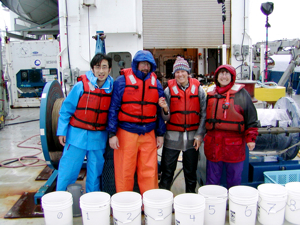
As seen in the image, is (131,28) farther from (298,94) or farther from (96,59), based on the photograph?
(298,94)

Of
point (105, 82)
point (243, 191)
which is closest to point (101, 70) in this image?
point (105, 82)

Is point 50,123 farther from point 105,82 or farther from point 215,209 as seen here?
point 215,209

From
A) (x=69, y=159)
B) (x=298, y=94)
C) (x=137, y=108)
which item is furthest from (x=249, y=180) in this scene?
(x=298, y=94)

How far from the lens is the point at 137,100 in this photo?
9.37ft

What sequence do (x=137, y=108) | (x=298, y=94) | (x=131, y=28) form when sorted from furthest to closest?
1. (x=298, y=94)
2. (x=131, y=28)
3. (x=137, y=108)

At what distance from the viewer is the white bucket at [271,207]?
2455 mm

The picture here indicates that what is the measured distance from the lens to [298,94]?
1496 centimetres

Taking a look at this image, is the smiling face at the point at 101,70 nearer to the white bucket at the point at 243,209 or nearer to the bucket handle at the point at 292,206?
the white bucket at the point at 243,209

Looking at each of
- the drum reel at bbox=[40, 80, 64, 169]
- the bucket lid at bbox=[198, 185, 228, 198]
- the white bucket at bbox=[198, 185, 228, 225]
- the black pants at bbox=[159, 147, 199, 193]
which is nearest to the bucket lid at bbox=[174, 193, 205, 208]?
the white bucket at bbox=[198, 185, 228, 225]

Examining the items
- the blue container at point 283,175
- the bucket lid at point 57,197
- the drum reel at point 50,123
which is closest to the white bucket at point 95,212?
the bucket lid at point 57,197

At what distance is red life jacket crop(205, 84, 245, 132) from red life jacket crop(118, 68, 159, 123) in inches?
25.6

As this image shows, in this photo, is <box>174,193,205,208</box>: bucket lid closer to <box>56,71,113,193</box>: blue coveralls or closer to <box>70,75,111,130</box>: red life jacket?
<box>56,71,113,193</box>: blue coveralls

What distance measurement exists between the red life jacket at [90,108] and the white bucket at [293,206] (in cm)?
205

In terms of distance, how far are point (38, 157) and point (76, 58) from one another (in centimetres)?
230
